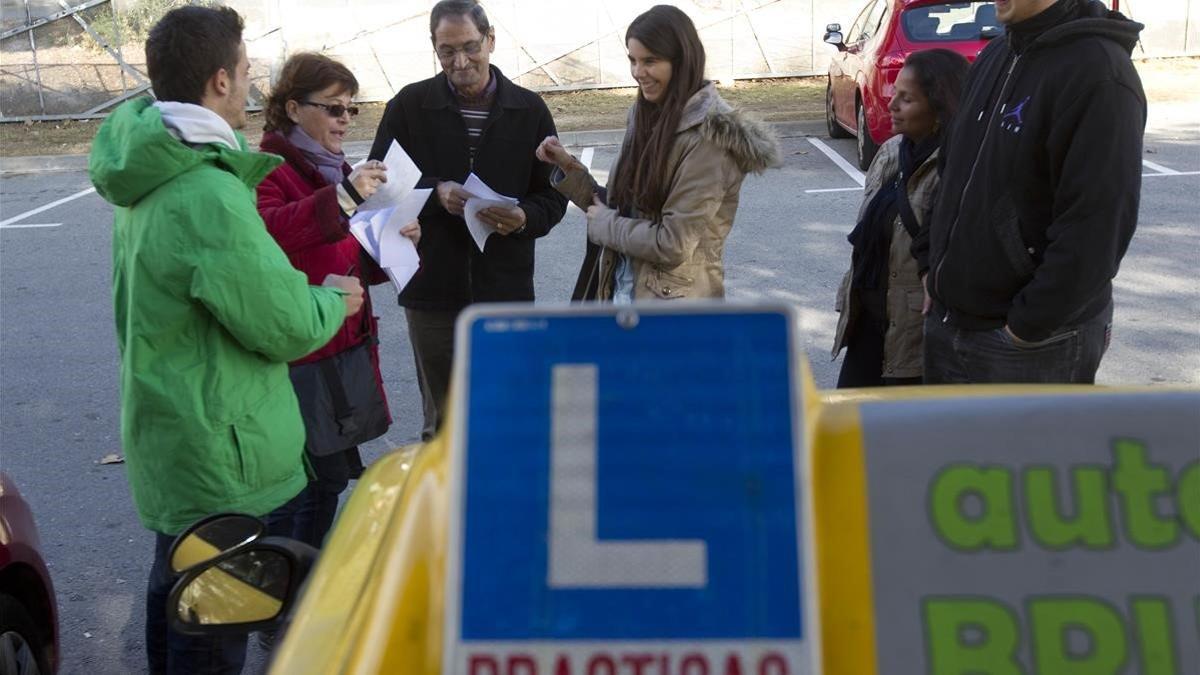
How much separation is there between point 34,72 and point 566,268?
1081cm

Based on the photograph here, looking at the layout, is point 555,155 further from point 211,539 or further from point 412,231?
point 211,539

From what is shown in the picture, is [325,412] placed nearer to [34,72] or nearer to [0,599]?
[0,599]

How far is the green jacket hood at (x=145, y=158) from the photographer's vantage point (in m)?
2.87

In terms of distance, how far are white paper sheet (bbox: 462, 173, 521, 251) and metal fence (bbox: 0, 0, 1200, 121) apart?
12548mm

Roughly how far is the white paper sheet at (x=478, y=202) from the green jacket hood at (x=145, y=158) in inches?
49.7

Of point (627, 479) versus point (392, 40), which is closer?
point (627, 479)

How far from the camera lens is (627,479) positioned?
1295 millimetres

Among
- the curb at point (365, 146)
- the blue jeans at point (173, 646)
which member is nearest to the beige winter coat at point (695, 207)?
the blue jeans at point (173, 646)

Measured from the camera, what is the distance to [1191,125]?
12461mm

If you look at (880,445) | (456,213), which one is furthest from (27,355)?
(880,445)

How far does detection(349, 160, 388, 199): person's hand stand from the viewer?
3.76m

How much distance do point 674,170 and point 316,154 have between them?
109 cm

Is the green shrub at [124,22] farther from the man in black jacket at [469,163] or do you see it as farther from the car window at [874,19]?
the man in black jacket at [469,163]

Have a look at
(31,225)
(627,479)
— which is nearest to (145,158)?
(627,479)
